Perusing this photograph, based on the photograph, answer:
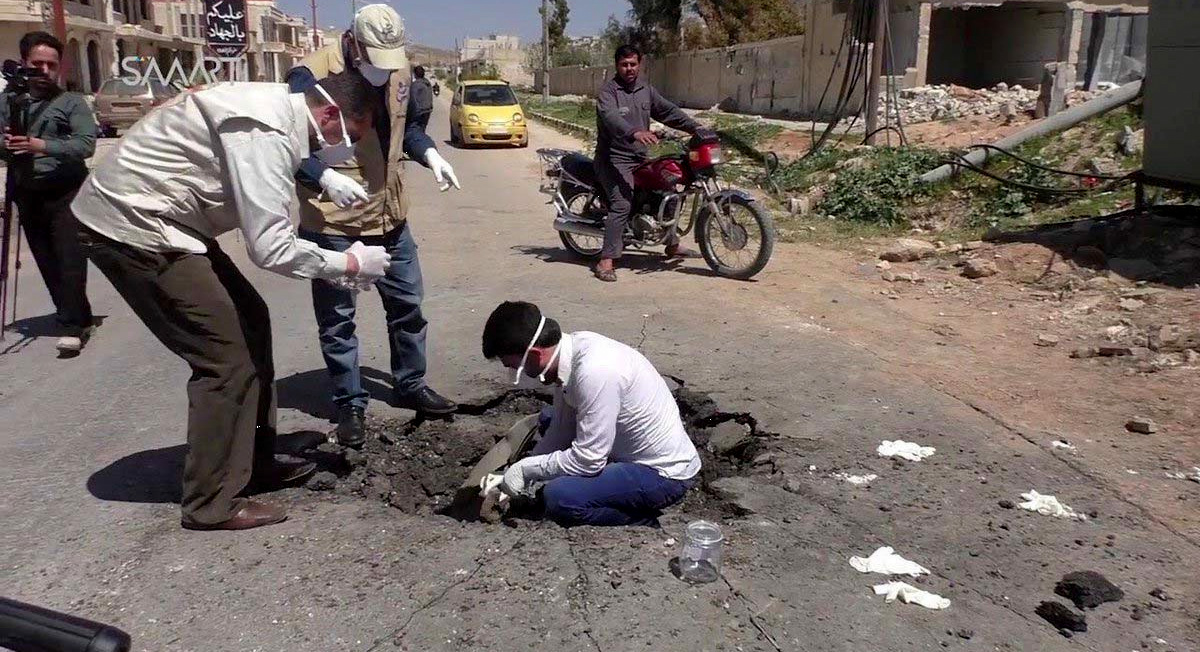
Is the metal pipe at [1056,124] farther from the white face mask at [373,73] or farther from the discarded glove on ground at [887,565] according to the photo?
the discarded glove on ground at [887,565]

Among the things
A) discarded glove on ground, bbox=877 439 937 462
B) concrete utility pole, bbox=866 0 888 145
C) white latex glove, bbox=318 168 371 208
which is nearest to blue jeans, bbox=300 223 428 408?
white latex glove, bbox=318 168 371 208

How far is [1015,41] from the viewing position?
26.0 metres

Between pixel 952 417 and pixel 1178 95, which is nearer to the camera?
pixel 952 417

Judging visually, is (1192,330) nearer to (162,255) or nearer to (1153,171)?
(1153,171)

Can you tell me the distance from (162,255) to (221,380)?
19.5 inches

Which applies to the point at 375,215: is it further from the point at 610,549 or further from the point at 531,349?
the point at 610,549

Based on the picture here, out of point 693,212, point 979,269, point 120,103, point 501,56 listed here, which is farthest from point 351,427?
point 501,56

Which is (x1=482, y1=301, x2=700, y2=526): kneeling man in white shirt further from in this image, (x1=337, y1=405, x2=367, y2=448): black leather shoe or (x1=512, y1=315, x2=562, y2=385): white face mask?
(x1=337, y1=405, x2=367, y2=448): black leather shoe

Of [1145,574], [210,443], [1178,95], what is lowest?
[1145,574]

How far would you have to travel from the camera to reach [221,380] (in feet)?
11.6

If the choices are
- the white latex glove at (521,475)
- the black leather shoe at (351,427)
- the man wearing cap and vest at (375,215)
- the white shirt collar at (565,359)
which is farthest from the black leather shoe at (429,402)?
the white shirt collar at (565,359)

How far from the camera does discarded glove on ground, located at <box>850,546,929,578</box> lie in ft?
11.0

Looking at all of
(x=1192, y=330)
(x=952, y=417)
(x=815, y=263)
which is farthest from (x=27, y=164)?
(x=1192, y=330)

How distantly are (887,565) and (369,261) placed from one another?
7.22ft
